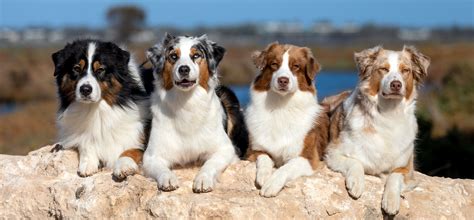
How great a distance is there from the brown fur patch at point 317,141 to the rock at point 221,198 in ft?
0.60

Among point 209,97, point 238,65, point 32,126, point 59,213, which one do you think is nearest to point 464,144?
point 209,97

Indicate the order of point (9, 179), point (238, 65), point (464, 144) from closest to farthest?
1. point (9, 179)
2. point (464, 144)
3. point (238, 65)

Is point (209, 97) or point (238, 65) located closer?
point (209, 97)

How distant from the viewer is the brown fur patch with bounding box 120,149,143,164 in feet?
24.6

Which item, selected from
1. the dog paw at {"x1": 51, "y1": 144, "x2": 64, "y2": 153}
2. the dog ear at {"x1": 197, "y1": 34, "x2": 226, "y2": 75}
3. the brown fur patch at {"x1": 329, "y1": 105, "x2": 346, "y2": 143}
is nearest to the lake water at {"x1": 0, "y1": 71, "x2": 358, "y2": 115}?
the dog paw at {"x1": 51, "y1": 144, "x2": 64, "y2": 153}

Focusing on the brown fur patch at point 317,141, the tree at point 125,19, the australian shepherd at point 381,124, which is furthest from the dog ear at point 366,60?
the tree at point 125,19

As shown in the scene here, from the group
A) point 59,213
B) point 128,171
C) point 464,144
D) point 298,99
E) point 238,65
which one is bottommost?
point 238,65

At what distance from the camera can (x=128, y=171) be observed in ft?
23.3

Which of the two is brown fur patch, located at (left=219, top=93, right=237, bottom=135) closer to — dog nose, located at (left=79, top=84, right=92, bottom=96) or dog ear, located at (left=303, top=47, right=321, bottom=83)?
dog ear, located at (left=303, top=47, right=321, bottom=83)

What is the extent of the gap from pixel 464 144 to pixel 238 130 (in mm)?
8122

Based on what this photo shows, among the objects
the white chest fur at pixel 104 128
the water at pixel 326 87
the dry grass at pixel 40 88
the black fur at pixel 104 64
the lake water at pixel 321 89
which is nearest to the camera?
the black fur at pixel 104 64

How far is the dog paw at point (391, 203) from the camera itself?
22.6ft

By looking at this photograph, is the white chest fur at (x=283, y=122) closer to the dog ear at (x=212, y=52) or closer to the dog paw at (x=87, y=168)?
the dog ear at (x=212, y=52)

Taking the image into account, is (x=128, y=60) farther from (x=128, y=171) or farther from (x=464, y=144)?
(x=464, y=144)
